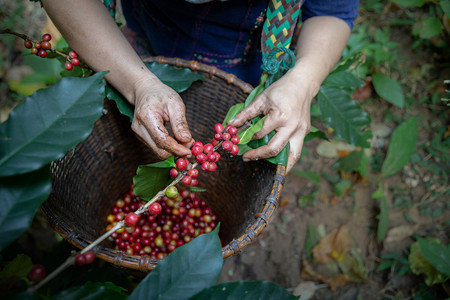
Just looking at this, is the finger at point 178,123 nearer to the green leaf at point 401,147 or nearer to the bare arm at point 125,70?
the bare arm at point 125,70

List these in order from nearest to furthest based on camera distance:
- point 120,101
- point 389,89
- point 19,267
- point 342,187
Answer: point 19,267 → point 120,101 → point 342,187 → point 389,89

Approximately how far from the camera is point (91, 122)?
0.59 metres

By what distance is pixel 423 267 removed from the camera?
1481 millimetres

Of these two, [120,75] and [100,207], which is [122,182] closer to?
[100,207]

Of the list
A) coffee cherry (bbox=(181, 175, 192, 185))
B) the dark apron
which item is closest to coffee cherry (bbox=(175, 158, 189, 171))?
coffee cherry (bbox=(181, 175, 192, 185))

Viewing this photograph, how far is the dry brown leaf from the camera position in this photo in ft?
5.18

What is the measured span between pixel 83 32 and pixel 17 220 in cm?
66

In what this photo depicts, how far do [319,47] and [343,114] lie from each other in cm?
35

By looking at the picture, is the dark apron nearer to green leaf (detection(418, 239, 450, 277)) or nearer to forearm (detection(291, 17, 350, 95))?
forearm (detection(291, 17, 350, 95))

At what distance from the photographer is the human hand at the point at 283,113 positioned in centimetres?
91

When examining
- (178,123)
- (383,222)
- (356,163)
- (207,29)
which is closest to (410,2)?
(356,163)

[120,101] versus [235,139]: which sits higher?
[120,101]

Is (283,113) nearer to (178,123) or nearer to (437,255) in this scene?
(178,123)

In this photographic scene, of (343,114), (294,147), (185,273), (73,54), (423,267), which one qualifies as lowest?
(423,267)
